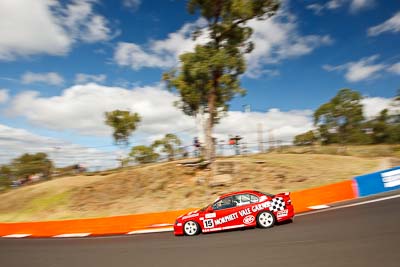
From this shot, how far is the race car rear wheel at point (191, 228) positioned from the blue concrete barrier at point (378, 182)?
8368 mm

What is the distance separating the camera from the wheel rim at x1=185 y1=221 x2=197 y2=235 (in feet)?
36.9

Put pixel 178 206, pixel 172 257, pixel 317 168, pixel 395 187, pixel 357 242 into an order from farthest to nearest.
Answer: pixel 317 168
pixel 178 206
pixel 395 187
pixel 172 257
pixel 357 242

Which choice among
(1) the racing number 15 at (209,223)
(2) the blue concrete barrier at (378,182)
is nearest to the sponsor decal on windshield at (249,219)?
(1) the racing number 15 at (209,223)

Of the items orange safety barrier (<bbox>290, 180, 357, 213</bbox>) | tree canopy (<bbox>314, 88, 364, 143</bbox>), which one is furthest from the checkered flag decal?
tree canopy (<bbox>314, 88, 364, 143</bbox>)

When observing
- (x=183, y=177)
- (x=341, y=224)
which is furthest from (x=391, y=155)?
(x=341, y=224)

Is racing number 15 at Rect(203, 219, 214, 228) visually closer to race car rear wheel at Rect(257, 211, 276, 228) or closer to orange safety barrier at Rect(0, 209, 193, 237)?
race car rear wheel at Rect(257, 211, 276, 228)

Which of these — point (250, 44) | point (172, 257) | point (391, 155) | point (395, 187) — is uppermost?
point (250, 44)

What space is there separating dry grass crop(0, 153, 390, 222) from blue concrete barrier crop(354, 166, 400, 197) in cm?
467

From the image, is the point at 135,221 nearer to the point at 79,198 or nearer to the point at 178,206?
the point at 178,206

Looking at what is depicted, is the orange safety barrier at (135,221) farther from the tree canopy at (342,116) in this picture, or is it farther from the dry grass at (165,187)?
the tree canopy at (342,116)

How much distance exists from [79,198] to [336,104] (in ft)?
159

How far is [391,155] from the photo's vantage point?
26.1 m

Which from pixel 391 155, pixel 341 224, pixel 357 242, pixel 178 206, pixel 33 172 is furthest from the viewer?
pixel 33 172

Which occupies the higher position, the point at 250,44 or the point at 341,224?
the point at 250,44
